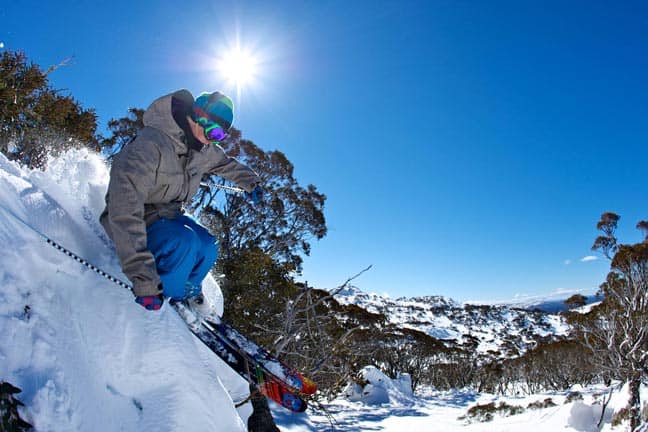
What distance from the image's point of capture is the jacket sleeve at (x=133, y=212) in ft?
4.74

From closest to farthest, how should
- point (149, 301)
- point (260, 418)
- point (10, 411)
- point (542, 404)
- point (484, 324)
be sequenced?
point (10, 411) < point (149, 301) < point (260, 418) < point (542, 404) < point (484, 324)

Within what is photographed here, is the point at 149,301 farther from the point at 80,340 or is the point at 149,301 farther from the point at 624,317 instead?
the point at 624,317

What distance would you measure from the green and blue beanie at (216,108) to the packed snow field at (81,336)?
0.80 m

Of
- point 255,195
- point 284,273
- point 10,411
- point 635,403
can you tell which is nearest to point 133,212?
point 10,411

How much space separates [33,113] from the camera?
5.50 meters

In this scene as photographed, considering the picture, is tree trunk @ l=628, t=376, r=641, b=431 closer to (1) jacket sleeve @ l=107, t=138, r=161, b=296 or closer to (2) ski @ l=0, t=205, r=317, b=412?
(2) ski @ l=0, t=205, r=317, b=412

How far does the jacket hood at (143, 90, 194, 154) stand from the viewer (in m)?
1.80

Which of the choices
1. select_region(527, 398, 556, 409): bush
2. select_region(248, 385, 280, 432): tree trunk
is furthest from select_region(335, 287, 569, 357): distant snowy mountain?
select_region(248, 385, 280, 432): tree trunk

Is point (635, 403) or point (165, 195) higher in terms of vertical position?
point (165, 195)

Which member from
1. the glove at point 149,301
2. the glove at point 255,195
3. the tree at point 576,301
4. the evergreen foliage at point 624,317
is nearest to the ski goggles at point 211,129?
the glove at point 255,195

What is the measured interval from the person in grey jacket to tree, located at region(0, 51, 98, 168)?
11.6 ft

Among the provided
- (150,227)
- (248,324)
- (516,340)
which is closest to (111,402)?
(150,227)

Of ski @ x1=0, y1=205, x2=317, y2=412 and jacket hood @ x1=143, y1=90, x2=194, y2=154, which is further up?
jacket hood @ x1=143, y1=90, x2=194, y2=154

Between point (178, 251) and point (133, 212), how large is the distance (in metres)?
0.31
